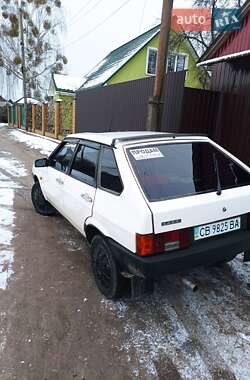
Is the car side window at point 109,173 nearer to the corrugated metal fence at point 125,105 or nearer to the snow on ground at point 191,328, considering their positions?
the snow on ground at point 191,328

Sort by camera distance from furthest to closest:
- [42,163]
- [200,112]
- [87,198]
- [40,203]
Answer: [200,112] < [40,203] < [42,163] < [87,198]

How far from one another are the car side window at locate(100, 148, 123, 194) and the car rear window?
186 millimetres

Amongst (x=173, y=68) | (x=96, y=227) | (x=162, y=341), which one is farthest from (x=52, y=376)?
(x=173, y=68)

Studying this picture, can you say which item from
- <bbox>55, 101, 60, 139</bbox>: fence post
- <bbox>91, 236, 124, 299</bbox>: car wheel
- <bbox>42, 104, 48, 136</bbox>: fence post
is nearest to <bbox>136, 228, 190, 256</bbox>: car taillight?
<bbox>91, 236, 124, 299</bbox>: car wheel

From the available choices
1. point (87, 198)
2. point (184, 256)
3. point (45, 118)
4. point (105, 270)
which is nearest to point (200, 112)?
point (87, 198)

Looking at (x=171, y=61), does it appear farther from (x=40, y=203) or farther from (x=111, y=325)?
(x=111, y=325)

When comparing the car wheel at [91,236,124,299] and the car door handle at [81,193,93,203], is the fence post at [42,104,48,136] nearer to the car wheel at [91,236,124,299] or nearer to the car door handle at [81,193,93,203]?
the car door handle at [81,193,93,203]

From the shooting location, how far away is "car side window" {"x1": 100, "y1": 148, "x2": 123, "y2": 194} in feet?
9.23

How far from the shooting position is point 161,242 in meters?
2.50

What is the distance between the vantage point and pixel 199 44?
68.0 ft

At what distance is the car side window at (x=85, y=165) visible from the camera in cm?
332

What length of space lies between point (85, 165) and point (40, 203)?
6.99 feet

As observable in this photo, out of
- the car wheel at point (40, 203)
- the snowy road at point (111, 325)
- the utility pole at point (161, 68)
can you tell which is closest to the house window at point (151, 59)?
the utility pole at point (161, 68)

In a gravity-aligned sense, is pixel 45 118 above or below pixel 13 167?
above
